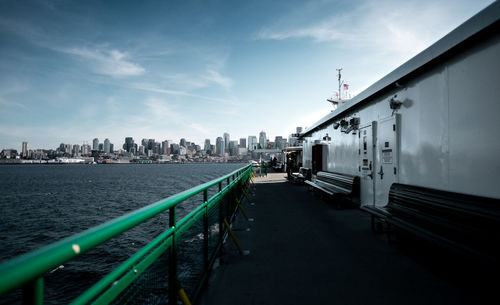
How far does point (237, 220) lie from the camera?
25.9ft

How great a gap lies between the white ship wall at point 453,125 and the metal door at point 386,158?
0.05 meters

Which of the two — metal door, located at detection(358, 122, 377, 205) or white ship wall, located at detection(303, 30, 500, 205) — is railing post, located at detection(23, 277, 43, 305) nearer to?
white ship wall, located at detection(303, 30, 500, 205)

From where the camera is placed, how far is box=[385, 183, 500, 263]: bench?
11.0 ft

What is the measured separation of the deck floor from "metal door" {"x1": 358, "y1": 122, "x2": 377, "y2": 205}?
1.78m

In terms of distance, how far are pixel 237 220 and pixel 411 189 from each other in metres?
4.63

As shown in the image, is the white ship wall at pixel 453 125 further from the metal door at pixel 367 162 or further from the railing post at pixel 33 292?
the railing post at pixel 33 292

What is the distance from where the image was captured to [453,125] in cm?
461

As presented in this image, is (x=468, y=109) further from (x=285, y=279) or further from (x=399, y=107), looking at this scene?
(x=285, y=279)

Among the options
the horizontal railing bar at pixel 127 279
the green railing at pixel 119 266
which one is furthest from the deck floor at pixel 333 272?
the horizontal railing bar at pixel 127 279

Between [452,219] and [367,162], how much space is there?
434 centimetres

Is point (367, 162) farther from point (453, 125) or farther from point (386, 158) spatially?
point (453, 125)

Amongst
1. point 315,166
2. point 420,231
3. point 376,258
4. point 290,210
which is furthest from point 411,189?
point 315,166

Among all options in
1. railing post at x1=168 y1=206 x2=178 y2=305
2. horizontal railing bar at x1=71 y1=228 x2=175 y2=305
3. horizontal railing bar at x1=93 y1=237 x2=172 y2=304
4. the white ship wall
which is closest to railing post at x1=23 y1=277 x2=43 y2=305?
horizontal railing bar at x1=71 y1=228 x2=175 y2=305

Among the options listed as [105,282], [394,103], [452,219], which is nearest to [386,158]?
[394,103]
